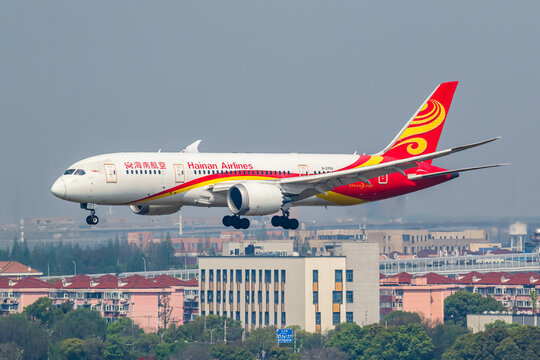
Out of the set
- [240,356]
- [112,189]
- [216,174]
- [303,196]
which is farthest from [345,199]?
[240,356]

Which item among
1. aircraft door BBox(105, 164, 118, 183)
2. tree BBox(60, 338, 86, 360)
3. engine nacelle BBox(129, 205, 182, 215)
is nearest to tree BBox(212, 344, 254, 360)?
tree BBox(60, 338, 86, 360)

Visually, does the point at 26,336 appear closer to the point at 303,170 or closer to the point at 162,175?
the point at 303,170

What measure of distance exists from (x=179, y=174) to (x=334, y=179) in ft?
34.8

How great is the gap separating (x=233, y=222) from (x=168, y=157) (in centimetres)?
756

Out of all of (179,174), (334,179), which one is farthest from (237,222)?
(334,179)

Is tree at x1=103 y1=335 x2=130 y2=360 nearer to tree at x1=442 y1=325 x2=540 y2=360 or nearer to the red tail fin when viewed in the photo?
tree at x1=442 y1=325 x2=540 y2=360

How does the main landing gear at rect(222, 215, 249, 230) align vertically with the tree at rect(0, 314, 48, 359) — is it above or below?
above

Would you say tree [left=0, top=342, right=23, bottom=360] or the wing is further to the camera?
tree [left=0, top=342, right=23, bottom=360]

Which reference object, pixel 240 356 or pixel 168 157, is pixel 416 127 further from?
pixel 240 356

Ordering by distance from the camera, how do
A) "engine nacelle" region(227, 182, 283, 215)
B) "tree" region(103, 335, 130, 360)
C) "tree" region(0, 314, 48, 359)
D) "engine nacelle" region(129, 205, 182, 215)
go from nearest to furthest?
1. "engine nacelle" region(227, 182, 283, 215)
2. "engine nacelle" region(129, 205, 182, 215)
3. "tree" region(0, 314, 48, 359)
4. "tree" region(103, 335, 130, 360)

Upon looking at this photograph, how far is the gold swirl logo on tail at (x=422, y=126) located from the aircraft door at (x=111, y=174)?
2419cm

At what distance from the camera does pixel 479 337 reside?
640 feet

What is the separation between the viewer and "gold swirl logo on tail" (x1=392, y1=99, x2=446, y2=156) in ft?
306

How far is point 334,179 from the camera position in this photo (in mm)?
83375
